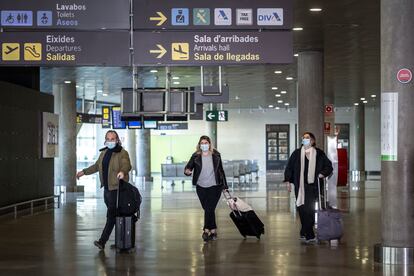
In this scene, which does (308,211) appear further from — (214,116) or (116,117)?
(214,116)

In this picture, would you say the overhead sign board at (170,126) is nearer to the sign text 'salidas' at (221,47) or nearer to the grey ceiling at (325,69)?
the grey ceiling at (325,69)

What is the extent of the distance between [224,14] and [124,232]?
349cm

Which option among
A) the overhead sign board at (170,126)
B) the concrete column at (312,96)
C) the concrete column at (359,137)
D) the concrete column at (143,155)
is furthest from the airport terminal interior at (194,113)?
the concrete column at (359,137)

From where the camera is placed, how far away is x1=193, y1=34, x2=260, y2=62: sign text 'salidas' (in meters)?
11.0

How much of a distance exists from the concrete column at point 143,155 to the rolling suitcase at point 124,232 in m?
29.7

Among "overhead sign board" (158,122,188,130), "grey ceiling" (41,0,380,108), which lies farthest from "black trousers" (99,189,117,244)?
"overhead sign board" (158,122,188,130)

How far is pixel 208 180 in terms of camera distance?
1247 centimetres

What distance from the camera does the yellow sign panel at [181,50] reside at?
435 inches

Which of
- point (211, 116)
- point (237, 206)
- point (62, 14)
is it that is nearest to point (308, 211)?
point (237, 206)

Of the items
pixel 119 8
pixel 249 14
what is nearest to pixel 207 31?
pixel 249 14

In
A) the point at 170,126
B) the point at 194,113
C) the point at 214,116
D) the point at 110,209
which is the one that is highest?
the point at 214,116

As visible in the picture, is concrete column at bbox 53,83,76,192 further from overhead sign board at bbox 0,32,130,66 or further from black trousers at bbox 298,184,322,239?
overhead sign board at bbox 0,32,130,66

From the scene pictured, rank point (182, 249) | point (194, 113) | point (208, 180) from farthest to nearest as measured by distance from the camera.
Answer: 1. point (194, 113)
2. point (208, 180)
3. point (182, 249)

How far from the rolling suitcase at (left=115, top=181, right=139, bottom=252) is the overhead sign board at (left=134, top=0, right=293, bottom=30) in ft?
8.31
